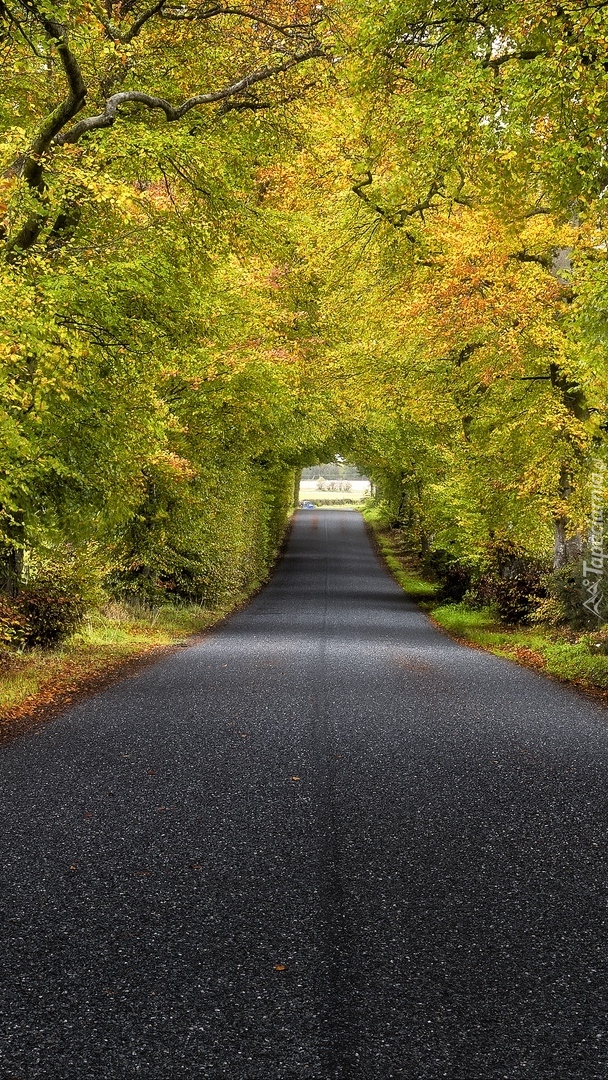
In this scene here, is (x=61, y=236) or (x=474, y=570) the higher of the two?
→ (x=61, y=236)

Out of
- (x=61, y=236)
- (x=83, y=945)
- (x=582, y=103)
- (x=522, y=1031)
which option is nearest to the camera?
(x=522, y=1031)

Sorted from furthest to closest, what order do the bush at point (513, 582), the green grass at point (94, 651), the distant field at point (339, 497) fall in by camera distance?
the distant field at point (339, 497) < the bush at point (513, 582) < the green grass at point (94, 651)

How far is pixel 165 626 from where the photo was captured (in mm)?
19297

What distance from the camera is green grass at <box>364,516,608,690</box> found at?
13.3 meters

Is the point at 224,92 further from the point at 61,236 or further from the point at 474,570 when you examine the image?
the point at 474,570

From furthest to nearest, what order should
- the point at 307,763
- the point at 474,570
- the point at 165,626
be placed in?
the point at 474,570, the point at 165,626, the point at 307,763

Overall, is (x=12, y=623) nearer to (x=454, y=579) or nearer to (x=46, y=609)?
(x=46, y=609)

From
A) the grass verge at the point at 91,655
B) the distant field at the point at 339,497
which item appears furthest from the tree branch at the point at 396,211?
the distant field at the point at 339,497

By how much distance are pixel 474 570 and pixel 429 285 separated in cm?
967

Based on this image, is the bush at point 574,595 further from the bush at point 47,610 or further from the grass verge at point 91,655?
the bush at point 47,610

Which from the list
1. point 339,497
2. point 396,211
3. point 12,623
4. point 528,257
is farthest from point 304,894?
point 339,497

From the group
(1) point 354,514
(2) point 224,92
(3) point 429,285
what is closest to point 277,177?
(3) point 429,285

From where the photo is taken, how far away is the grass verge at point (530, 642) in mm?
13133

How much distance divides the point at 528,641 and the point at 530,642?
0.67 ft
